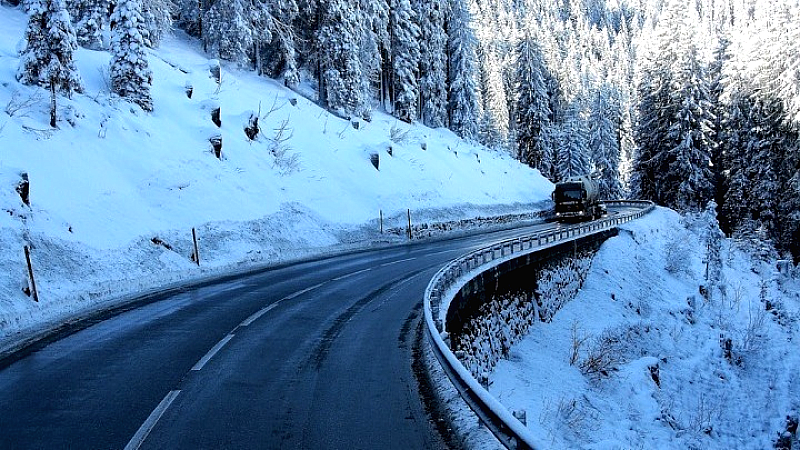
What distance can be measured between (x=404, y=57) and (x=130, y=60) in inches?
1263

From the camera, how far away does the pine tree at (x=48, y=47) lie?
65.2ft

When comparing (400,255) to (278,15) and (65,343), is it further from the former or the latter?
(278,15)

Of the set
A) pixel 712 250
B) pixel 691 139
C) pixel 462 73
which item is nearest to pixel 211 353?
pixel 712 250

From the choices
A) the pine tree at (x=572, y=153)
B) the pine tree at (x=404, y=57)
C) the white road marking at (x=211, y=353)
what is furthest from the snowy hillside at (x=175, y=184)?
the pine tree at (x=572, y=153)

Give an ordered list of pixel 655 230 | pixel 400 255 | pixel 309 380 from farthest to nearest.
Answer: pixel 655 230, pixel 400 255, pixel 309 380

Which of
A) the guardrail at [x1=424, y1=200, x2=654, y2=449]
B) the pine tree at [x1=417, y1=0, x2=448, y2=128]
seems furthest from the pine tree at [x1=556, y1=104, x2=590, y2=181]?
the guardrail at [x1=424, y1=200, x2=654, y2=449]

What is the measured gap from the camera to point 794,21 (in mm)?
39250

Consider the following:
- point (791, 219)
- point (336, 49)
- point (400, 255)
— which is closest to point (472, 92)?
point (336, 49)

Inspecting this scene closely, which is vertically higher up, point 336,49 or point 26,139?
point 336,49

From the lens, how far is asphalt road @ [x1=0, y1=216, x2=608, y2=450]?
5.68m

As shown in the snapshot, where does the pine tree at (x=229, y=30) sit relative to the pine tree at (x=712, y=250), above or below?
above

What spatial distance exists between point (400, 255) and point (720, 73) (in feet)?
150

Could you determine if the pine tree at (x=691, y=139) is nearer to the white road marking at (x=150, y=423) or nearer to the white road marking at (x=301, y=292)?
the white road marking at (x=301, y=292)

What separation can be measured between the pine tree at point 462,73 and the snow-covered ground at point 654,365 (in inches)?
1492
